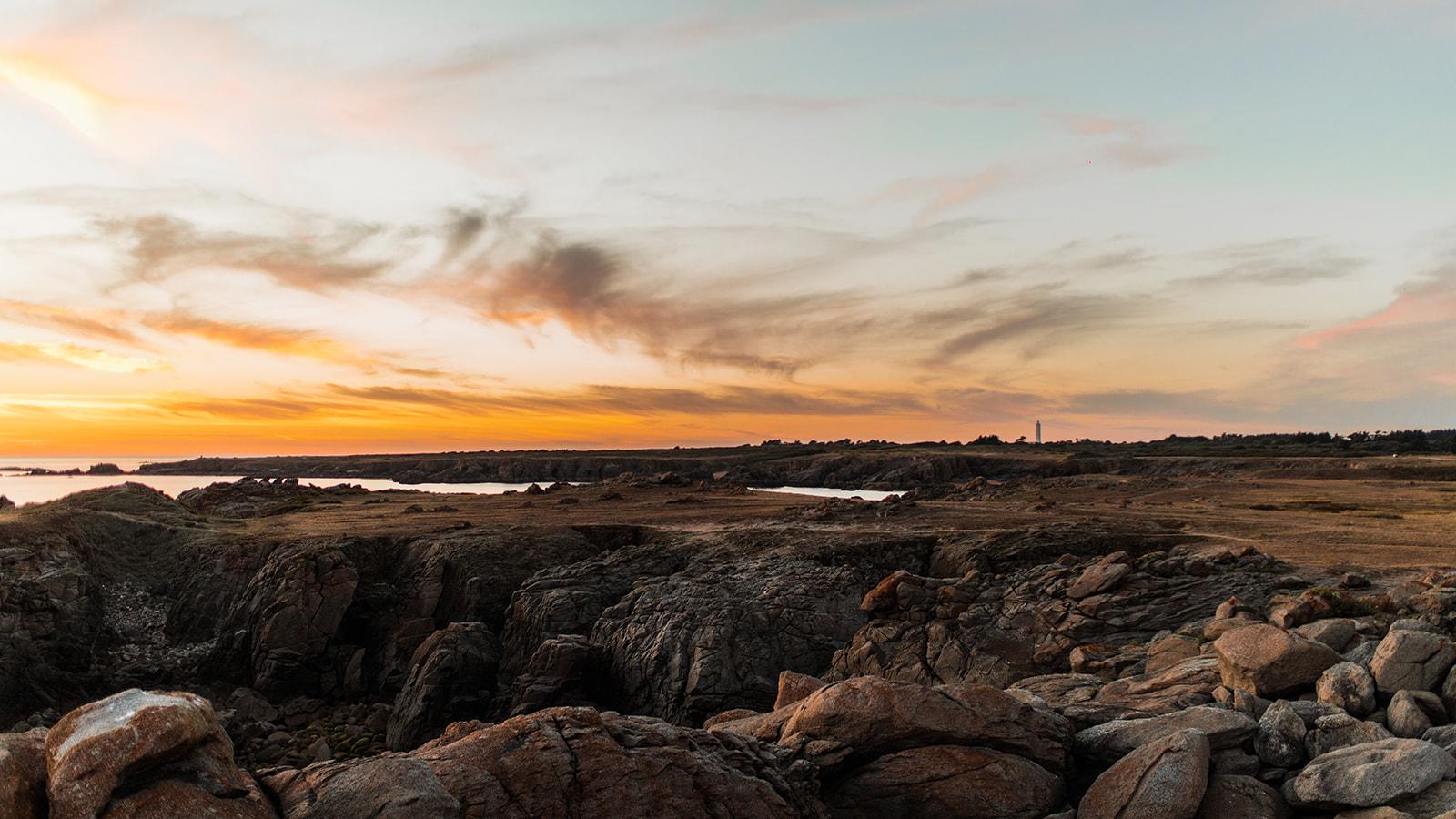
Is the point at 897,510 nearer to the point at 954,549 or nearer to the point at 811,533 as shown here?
the point at 811,533

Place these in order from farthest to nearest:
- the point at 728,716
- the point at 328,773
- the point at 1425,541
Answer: the point at 1425,541 < the point at 728,716 < the point at 328,773

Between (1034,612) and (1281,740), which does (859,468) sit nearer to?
(1034,612)

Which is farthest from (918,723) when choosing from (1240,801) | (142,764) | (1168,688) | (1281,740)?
(142,764)

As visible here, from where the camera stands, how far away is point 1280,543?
98.1 ft

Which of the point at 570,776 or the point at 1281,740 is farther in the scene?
the point at 1281,740

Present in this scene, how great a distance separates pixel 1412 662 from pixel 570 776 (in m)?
14.1

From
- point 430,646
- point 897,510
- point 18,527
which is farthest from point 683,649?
point 18,527

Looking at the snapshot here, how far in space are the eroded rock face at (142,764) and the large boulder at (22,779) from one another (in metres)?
0.15

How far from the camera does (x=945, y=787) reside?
12508 mm

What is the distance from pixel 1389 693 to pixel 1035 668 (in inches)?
383

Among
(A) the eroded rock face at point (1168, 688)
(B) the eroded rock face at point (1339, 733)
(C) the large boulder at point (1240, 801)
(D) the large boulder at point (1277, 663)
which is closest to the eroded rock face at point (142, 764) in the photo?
(C) the large boulder at point (1240, 801)

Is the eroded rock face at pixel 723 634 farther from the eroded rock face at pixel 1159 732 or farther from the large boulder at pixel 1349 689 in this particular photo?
the large boulder at pixel 1349 689

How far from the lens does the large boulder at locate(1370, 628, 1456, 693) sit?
1346 centimetres

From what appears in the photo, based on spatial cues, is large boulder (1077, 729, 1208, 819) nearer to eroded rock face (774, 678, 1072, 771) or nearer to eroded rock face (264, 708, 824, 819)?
eroded rock face (774, 678, 1072, 771)
